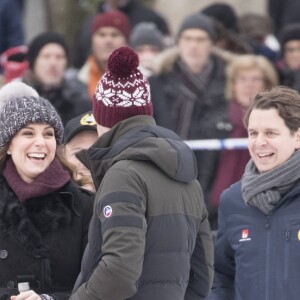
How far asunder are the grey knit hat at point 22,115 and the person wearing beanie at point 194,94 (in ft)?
12.0

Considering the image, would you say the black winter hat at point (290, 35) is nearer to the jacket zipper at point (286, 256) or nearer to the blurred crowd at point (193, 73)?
the blurred crowd at point (193, 73)

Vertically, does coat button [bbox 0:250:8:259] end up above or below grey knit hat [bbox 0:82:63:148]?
below

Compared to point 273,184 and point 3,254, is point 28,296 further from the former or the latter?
point 273,184

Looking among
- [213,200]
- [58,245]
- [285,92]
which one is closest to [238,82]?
[213,200]

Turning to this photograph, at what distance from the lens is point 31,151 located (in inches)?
228

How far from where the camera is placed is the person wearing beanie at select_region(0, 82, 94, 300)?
5.67 metres

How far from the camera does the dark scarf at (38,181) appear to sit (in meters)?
5.71

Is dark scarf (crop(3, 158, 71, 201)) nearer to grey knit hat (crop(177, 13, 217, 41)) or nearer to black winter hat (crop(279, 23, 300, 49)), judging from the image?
grey knit hat (crop(177, 13, 217, 41))

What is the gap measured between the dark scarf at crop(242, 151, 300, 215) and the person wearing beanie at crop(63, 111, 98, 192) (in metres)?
1.00

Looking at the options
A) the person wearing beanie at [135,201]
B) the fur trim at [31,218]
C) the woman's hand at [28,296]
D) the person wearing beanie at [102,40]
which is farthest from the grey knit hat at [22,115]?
the person wearing beanie at [102,40]

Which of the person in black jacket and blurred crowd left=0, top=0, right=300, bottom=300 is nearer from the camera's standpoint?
blurred crowd left=0, top=0, right=300, bottom=300

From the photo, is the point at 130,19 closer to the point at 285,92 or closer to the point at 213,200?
the point at 213,200

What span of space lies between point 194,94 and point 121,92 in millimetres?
4539

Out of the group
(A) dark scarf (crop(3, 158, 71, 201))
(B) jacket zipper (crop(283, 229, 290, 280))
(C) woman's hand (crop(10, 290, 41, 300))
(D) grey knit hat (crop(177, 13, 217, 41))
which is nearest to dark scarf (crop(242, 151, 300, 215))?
(B) jacket zipper (crop(283, 229, 290, 280))
